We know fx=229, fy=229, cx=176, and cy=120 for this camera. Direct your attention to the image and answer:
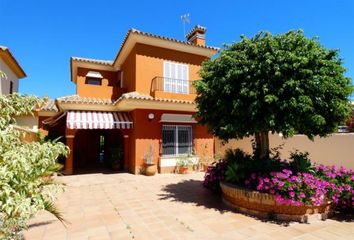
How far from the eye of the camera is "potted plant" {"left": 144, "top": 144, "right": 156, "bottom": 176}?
1877cm

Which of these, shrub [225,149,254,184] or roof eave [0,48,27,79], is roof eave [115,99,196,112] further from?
roof eave [0,48,27,79]

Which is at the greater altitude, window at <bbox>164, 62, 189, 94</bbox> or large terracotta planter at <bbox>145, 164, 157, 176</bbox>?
window at <bbox>164, 62, 189, 94</bbox>

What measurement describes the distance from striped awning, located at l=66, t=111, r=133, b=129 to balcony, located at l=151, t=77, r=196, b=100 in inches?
138

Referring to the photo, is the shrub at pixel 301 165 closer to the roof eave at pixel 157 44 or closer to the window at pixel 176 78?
the window at pixel 176 78

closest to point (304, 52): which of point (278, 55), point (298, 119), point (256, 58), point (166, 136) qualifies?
point (278, 55)

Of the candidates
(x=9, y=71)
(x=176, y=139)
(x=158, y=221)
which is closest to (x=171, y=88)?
(x=176, y=139)

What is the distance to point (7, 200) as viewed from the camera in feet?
15.1

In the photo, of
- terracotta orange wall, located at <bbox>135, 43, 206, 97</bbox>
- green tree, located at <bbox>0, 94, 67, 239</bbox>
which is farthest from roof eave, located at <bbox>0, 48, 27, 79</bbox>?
green tree, located at <bbox>0, 94, 67, 239</bbox>

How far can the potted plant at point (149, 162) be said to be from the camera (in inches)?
739

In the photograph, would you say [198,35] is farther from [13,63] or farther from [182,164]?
[13,63]

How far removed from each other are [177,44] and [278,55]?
12904mm

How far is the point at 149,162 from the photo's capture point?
19.0 meters

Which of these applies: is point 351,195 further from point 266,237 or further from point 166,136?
point 166,136

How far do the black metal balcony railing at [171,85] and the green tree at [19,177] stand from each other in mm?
14913
